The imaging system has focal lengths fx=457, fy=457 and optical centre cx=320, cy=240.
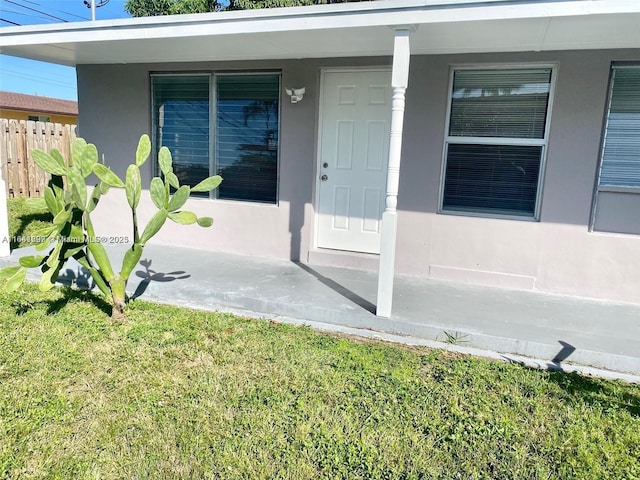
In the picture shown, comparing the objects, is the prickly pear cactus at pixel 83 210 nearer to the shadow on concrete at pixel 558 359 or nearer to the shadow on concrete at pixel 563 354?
the shadow on concrete at pixel 558 359

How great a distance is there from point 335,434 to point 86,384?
1642 mm

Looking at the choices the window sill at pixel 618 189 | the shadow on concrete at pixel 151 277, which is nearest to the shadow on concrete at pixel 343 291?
the shadow on concrete at pixel 151 277

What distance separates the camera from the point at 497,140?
493cm

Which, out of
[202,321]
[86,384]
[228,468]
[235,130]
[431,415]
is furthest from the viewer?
[235,130]

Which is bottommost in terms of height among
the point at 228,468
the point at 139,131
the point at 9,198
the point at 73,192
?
the point at 228,468

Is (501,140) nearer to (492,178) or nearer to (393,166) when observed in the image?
(492,178)

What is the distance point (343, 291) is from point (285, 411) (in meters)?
2.09

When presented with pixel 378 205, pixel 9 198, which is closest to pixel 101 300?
pixel 378 205

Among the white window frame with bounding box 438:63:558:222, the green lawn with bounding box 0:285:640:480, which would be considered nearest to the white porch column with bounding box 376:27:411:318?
the green lawn with bounding box 0:285:640:480

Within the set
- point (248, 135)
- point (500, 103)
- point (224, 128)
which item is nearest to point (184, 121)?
point (224, 128)

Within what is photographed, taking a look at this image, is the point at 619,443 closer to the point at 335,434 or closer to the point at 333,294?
the point at 335,434

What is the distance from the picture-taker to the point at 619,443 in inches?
96.3

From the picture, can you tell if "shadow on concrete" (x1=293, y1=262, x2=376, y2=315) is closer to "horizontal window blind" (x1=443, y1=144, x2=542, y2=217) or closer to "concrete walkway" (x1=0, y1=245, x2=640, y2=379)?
"concrete walkway" (x1=0, y1=245, x2=640, y2=379)

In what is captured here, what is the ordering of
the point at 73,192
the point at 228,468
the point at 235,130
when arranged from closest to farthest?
the point at 228,468 → the point at 73,192 → the point at 235,130
